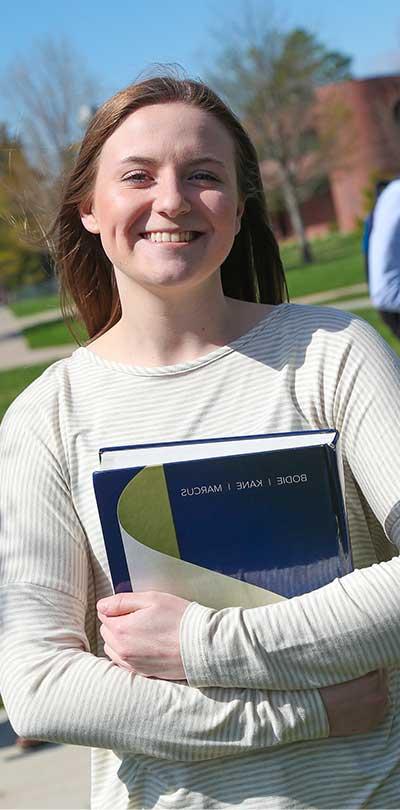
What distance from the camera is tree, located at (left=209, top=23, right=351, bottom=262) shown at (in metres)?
40.5

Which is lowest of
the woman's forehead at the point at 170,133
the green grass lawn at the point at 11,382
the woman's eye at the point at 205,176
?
the green grass lawn at the point at 11,382

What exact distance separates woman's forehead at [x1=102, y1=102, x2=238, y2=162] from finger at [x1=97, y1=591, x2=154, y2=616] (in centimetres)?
77

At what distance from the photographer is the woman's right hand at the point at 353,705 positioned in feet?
5.57

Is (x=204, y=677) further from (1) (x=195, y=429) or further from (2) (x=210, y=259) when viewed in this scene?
(2) (x=210, y=259)

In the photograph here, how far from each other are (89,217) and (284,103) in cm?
4128

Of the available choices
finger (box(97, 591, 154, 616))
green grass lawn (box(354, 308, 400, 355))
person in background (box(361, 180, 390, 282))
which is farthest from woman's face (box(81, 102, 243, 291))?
green grass lawn (box(354, 308, 400, 355))

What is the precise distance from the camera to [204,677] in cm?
167

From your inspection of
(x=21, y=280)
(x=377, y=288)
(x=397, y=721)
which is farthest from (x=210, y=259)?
(x=21, y=280)

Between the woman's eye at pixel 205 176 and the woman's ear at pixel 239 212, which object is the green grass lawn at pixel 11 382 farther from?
the woman's eye at pixel 205 176

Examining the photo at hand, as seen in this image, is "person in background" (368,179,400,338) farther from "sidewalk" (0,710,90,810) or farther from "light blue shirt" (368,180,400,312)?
"sidewalk" (0,710,90,810)

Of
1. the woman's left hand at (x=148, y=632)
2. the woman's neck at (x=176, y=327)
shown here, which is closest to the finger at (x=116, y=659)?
the woman's left hand at (x=148, y=632)

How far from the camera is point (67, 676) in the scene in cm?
175

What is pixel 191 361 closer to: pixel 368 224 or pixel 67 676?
pixel 67 676

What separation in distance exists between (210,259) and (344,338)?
0.28m
